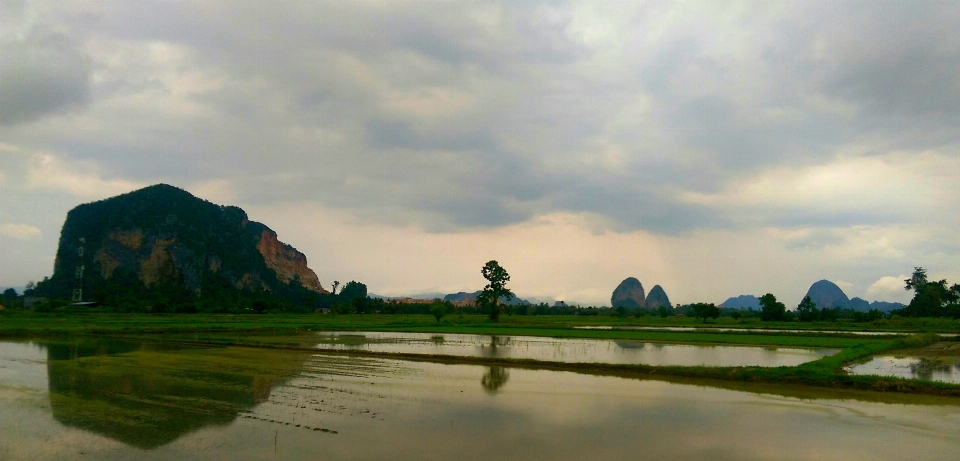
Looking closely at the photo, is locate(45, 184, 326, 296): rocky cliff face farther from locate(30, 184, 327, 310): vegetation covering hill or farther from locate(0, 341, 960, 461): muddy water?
locate(0, 341, 960, 461): muddy water

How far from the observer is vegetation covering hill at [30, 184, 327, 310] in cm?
10425

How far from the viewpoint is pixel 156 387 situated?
13484mm

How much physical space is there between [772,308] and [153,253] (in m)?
117

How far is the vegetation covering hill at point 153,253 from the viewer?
104250 mm

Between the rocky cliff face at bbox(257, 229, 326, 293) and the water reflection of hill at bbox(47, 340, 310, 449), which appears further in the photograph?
the rocky cliff face at bbox(257, 229, 326, 293)

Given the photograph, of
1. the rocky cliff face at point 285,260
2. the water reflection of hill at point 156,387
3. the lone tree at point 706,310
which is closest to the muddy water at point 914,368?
the water reflection of hill at point 156,387

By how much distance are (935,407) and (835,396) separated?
1.98 metres

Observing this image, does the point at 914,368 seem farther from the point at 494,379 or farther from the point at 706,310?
the point at 706,310

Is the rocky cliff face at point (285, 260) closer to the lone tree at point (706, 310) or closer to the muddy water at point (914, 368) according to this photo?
the lone tree at point (706, 310)

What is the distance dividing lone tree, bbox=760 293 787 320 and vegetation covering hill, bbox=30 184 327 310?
77028mm

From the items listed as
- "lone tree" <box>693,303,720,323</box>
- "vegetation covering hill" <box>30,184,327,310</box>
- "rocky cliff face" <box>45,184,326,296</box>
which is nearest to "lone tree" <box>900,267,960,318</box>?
"lone tree" <box>693,303,720,323</box>

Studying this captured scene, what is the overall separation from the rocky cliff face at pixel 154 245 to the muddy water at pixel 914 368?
117 meters

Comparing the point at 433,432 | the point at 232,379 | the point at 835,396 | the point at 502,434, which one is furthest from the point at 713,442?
the point at 232,379

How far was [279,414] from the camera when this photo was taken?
1061 centimetres
